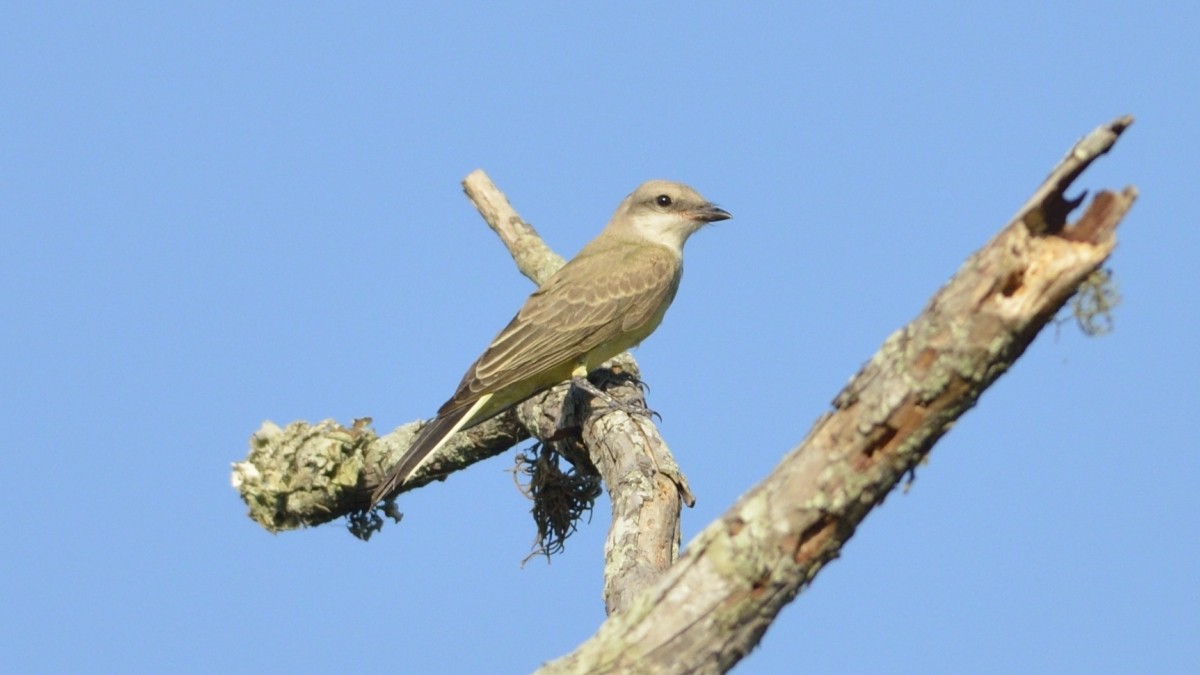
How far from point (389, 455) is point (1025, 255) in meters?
4.86

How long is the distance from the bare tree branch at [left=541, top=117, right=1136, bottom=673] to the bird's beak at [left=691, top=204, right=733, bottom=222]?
17.8 feet

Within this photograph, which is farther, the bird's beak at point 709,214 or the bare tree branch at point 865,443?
the bird's beak at point 709,214

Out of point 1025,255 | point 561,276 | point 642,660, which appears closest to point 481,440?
point 561,276

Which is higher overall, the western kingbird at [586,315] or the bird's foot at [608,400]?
the western kingbird at [586,315]

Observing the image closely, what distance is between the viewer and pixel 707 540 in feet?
10.1

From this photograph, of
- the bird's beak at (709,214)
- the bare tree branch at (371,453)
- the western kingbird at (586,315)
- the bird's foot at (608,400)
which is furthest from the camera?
the bird's beak at (709,214)

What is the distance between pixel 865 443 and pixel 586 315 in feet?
14.9

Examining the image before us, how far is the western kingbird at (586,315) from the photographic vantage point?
6.84 m

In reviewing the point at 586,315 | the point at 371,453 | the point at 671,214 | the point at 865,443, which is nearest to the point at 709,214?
the point at 671,214

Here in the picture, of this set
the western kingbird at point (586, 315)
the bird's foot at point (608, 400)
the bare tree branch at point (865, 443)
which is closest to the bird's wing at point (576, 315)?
the western kingbird at point (586, 315)

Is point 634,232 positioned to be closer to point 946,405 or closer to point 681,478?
point 681,478

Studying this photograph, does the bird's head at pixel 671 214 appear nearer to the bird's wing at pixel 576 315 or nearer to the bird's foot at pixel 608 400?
the bird's wing at pixel 576 315

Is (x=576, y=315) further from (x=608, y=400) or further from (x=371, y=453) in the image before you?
(x=371, y=453)

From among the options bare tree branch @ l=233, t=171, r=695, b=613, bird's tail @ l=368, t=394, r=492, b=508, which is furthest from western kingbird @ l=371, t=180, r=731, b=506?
Answer: bare tree branch @ l=233, t=171, r=695, b=613
